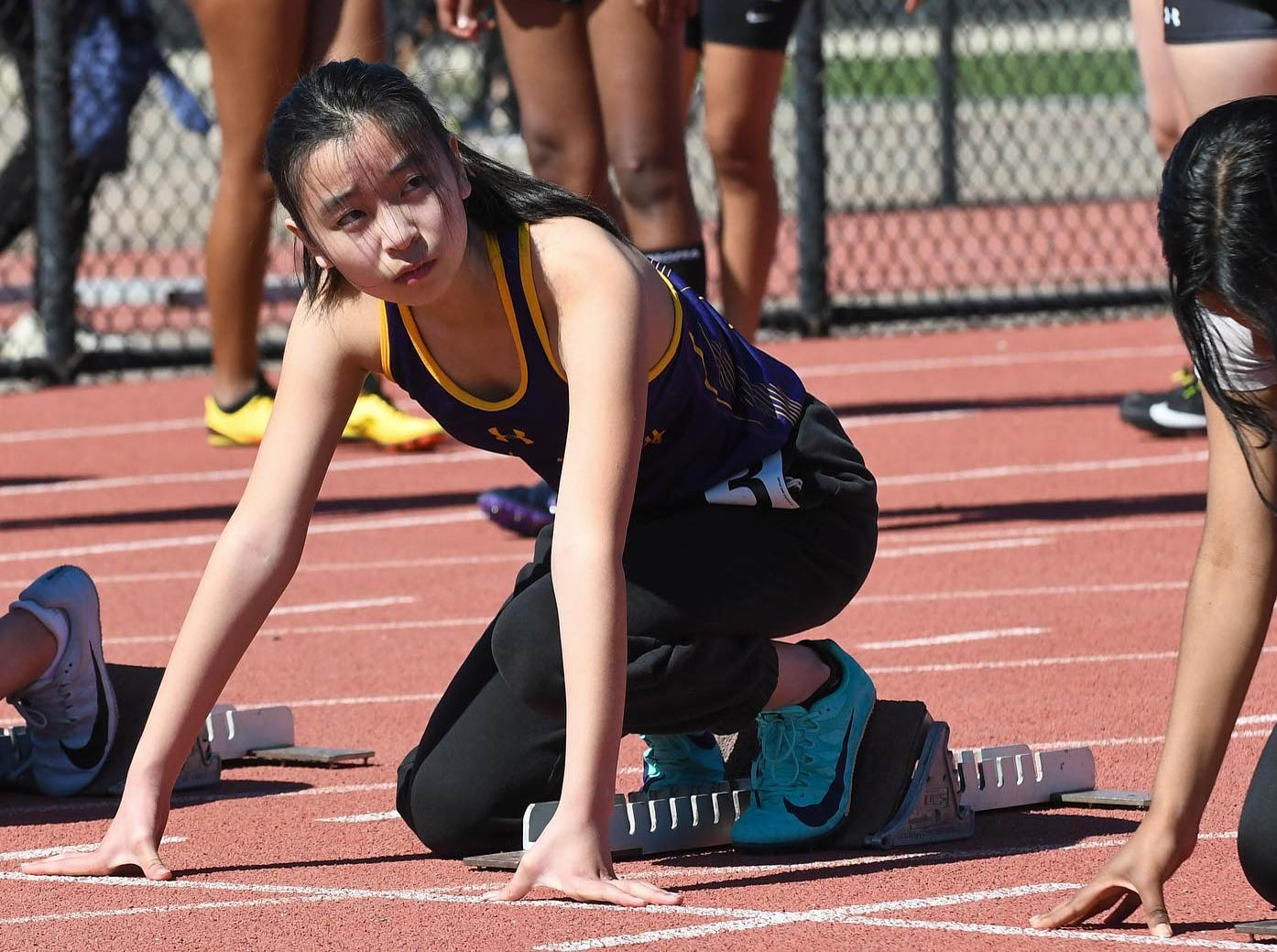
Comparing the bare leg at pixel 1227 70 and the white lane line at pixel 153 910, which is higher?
the bare leg at pixel 1227 70

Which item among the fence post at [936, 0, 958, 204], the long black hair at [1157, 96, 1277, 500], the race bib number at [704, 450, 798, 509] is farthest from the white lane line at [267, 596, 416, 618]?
the fence post at [936, 0, 958, 204]

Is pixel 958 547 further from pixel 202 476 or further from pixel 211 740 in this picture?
pixel 202 476

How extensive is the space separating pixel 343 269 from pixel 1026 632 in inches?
70.6

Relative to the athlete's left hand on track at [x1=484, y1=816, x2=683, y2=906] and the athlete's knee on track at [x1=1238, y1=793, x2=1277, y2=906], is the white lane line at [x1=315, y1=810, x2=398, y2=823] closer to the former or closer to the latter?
the athlete's left hand on track at [x1=484, y1=816, x2=683, y2=906]

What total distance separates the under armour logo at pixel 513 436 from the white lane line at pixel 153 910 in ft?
2.19

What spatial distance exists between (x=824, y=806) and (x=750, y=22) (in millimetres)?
2844

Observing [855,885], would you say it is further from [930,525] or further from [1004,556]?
[930,525]

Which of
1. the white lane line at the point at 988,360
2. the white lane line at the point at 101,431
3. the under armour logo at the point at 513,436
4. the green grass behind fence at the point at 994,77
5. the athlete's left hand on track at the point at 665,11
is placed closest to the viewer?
the under armour logo at the point at 513,436

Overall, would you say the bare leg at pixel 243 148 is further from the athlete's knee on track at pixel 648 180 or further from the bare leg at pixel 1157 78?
the bare leg at pixel 1157 78

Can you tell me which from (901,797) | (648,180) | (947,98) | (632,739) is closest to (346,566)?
(648,180)

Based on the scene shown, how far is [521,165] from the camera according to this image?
1481 centimetres

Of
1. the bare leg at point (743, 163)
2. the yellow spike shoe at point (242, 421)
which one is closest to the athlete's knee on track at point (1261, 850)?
the bare leg at point (743, 163)

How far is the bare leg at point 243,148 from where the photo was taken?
5977 millimetres

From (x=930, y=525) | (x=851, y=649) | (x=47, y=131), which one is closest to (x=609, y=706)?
(x=851, y=649)
